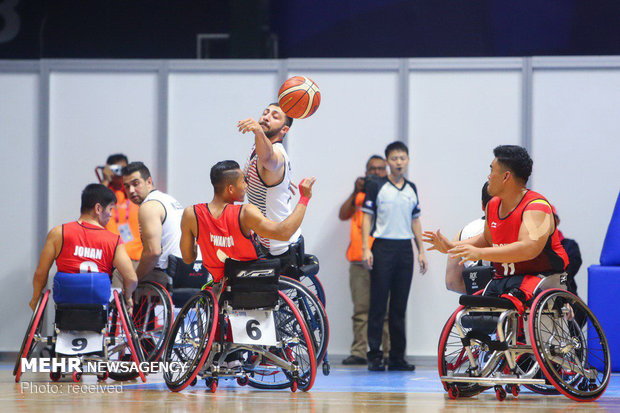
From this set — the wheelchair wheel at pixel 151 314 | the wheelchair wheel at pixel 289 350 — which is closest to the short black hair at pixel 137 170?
the wheelchair wheel at pixel 151 314

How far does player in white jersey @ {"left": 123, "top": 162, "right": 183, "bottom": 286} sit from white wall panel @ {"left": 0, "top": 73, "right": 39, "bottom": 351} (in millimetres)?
1586

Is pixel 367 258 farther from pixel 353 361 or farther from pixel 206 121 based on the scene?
pixel 206 121

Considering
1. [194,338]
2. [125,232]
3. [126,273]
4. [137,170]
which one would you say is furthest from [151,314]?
[194,338]

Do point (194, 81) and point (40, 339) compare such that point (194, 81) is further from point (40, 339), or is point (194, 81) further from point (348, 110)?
point (40, 339)

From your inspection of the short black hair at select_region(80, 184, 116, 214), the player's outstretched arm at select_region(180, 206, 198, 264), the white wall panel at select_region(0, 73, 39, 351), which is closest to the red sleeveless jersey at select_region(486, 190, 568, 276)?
the player's outstretched arm at select_region(180, 206, 198, 264)

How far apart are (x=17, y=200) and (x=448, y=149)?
12.5 feet

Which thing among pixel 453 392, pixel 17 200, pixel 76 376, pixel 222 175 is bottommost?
pixel 76 376

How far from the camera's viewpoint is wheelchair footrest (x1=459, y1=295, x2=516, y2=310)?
184 inches

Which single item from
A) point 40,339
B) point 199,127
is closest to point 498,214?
point 40,339

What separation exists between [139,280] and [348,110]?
2532mm

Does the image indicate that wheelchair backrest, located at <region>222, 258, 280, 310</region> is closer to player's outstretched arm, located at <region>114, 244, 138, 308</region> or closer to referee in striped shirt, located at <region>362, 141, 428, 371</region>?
player's outstretched arm, located at <region>114, 244, 138, 308</region>

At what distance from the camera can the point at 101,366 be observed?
19.3 ft

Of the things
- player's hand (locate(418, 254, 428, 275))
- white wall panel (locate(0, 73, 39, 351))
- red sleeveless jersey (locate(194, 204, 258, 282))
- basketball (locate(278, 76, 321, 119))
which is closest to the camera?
red sleeveless jersey (locate(194, 204, 258, 282))

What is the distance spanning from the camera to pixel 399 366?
7.18m
